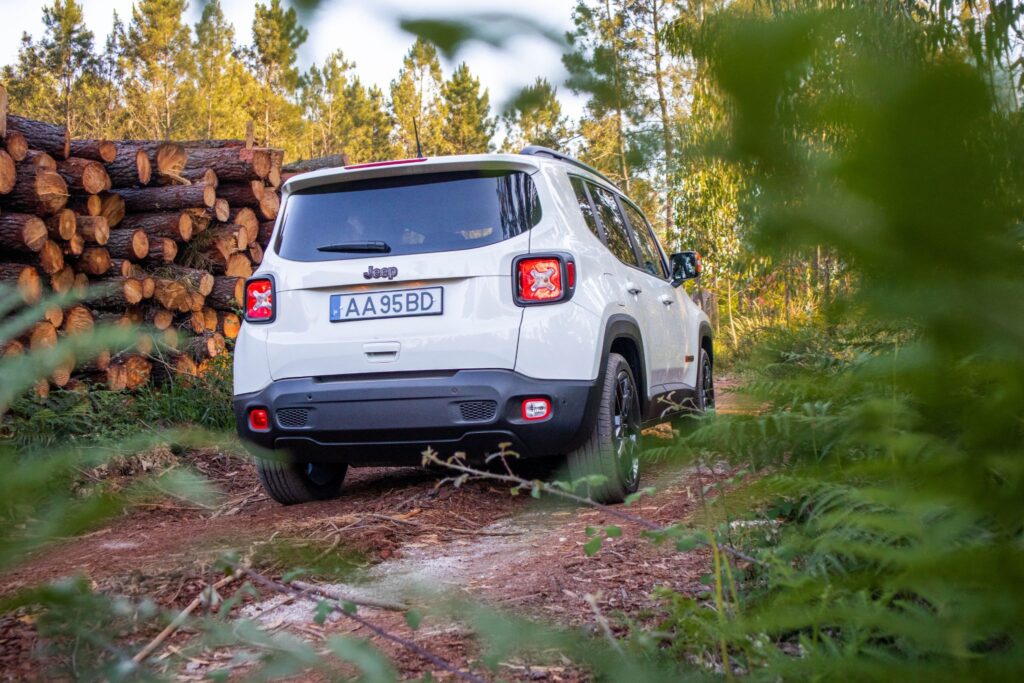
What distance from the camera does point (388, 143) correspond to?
1.08 m

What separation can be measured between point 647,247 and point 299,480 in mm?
2531

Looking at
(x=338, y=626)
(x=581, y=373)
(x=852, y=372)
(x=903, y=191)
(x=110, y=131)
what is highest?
(x=110, y=131)

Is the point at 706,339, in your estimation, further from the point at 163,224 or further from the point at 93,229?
the point at 93,229

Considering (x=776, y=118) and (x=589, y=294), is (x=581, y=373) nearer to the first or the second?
(x=589, y=294)

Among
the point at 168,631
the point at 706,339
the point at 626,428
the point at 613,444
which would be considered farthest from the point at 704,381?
the point at 168,631

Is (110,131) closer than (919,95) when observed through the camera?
No

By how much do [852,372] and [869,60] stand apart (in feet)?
1.07

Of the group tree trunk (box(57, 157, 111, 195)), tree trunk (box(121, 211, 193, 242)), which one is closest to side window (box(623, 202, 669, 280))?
tree trunk (box(121, 211, 193, 242))

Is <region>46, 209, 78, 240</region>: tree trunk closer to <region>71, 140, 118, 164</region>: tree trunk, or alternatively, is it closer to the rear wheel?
<region>71, 140, 118, 164</region>: tree trunk

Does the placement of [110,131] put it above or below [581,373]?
above

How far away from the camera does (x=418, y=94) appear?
0.74m

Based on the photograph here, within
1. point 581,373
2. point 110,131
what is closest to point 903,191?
point 110,131

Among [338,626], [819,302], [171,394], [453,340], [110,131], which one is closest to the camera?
[819,302]

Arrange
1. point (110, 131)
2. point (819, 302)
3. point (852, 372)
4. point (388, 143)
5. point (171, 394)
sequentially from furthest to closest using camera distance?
point (171, 394) → point (110, 131) → point (388, 143) → point (852, 372) → point (819, 302)
